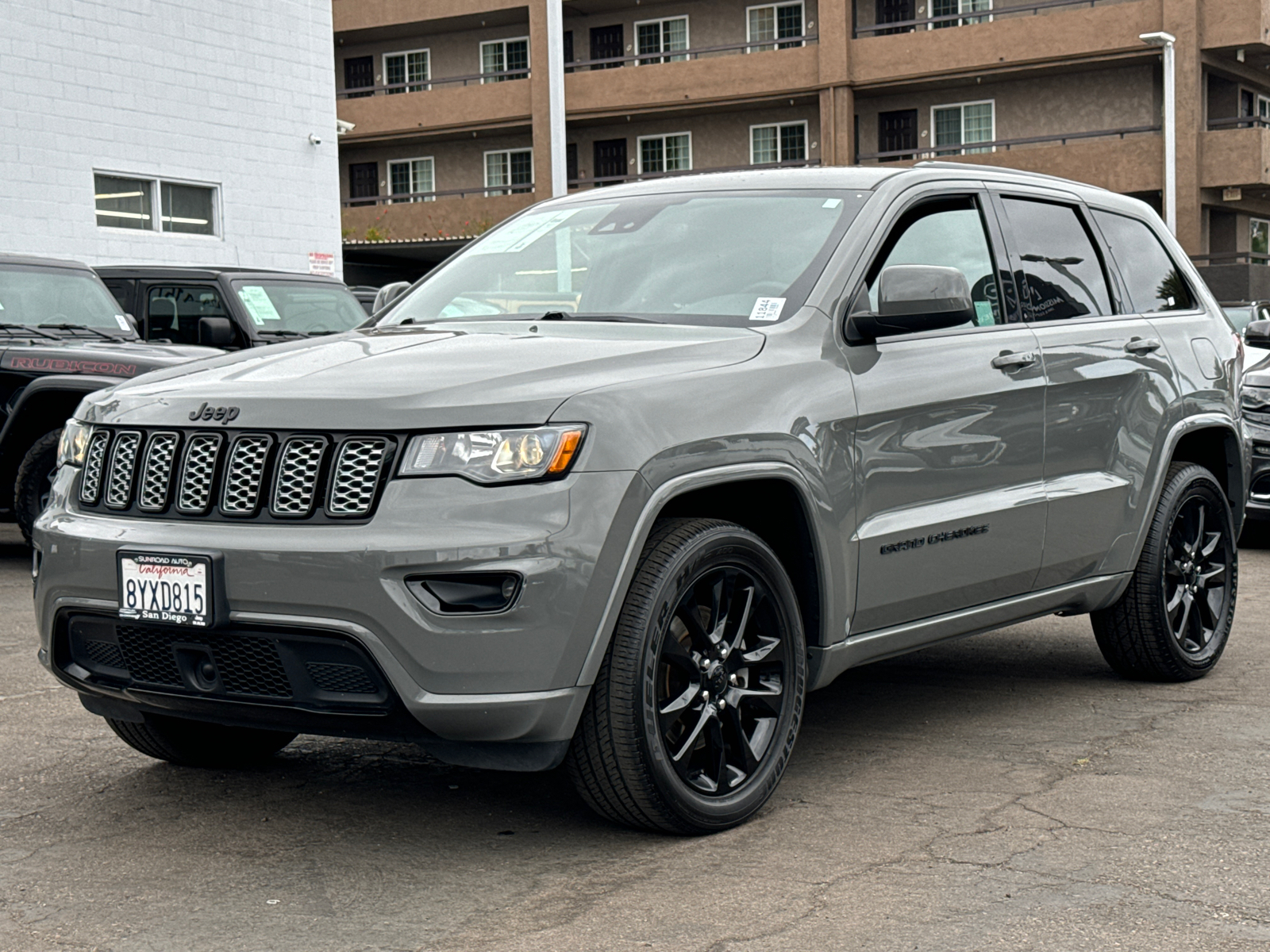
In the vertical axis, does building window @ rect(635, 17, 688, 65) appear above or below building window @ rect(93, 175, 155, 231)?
above

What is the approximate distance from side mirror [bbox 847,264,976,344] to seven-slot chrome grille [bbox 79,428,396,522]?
161cm

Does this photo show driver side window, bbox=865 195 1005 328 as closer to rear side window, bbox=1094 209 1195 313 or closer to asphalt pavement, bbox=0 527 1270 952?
rear side window, bbox=1094 209 1195 313

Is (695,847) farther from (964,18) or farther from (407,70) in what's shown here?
(407,70)

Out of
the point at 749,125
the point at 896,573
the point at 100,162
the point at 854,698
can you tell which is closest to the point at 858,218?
the point at 896,573

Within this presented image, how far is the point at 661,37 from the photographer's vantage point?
4303 centimetres

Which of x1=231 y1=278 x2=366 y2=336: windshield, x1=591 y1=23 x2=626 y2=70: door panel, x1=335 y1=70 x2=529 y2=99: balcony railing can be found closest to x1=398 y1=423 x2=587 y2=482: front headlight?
x1=231 y1=278 x2=366 y2=336: windshield

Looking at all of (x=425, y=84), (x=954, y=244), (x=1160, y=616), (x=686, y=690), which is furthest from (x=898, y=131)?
(x=686, y=690)

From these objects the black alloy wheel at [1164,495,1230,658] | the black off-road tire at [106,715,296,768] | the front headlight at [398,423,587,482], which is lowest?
the black off-road tire at [106,715,296,768]

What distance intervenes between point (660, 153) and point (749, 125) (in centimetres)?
264

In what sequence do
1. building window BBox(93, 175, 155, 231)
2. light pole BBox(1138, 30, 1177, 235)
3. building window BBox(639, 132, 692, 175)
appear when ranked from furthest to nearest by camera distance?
building window BBox(639, 132, 692, 175) → light pole BBox(1138, 30, 1177, 235) → building window BBox(93, 175, 155, 231)

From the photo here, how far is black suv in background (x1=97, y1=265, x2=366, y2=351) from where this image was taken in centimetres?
1224

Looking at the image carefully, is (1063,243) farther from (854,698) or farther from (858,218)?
(854,698)

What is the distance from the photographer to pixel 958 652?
7141mm

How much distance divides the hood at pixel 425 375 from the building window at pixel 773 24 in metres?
38.1
